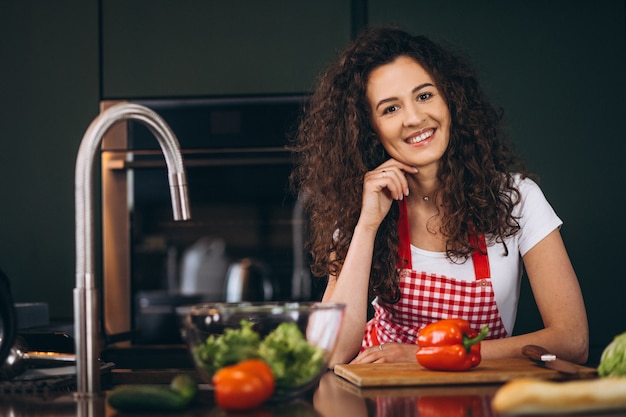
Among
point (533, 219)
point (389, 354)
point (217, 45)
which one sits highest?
point (217, 45)

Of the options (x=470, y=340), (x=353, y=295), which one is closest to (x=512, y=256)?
(x=353, y=295)

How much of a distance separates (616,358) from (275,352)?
1.60ft

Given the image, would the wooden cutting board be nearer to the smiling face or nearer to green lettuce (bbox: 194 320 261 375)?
green lettuce (bbox: 194 320 261 375)

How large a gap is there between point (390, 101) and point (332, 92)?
7.8 inches

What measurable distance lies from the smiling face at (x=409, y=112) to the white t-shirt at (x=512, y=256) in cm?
23

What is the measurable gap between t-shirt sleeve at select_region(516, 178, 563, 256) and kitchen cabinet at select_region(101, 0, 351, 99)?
0.99m

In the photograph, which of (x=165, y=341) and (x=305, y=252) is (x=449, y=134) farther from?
(x=165, y=341)

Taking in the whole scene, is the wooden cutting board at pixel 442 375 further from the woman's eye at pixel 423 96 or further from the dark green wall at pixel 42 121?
the dark green wall at pixel 42 121

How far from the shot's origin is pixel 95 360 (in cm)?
112

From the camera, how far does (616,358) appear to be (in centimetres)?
113

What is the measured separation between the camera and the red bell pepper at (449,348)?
1.28 meters

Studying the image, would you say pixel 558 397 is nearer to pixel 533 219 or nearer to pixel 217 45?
pixel 533 219

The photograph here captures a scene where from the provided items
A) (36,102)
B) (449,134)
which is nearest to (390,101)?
(449,134)

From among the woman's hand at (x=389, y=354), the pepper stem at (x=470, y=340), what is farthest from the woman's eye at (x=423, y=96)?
the pepper stem at (x=470, y=340)
